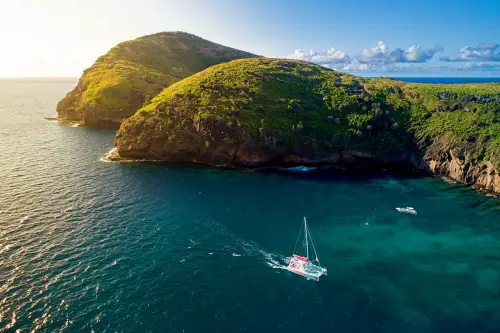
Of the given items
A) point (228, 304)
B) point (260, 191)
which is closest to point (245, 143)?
point (260, 191)

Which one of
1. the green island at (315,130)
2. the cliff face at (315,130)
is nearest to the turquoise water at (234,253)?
the green island at (315,130)

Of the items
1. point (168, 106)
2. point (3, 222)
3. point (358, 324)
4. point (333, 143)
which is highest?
point (168, 106)

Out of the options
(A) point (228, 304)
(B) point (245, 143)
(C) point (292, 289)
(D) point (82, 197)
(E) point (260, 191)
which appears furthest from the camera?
(B) point (245, 143)

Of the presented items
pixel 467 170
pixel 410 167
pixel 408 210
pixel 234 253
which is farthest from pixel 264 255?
pixel 410 167

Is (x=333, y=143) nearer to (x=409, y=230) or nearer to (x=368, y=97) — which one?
(x=368, y=97)

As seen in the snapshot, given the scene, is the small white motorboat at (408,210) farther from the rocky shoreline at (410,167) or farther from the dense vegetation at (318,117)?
the dense vegetation at (318,117)

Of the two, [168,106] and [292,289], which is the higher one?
[168,106]
